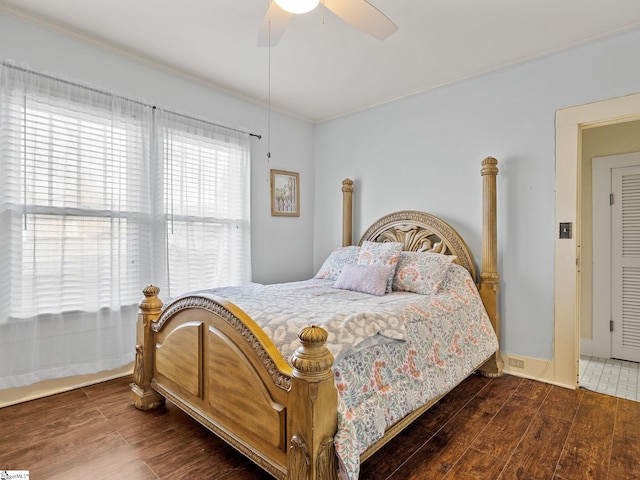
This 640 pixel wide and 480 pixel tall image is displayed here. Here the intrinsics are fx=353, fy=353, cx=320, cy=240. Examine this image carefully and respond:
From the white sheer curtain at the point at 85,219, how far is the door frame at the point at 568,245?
2.99m

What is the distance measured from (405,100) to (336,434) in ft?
10.7

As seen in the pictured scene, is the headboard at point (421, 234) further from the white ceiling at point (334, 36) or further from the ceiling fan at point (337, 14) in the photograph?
the ceiling fan at point (337, 14)

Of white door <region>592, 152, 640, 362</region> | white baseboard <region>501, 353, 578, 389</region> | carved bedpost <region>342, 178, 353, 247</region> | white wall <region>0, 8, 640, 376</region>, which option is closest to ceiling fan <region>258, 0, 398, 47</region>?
white wall <region>0, 8, 640, 376</region>

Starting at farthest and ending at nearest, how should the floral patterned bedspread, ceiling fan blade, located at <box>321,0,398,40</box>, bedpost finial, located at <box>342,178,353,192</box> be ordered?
1. bedpost finial, located at <box>342,178,353,192</box>
2. ceiling fan blade, located at <box>321,0,398,40</box>
3. the floral patterned bedspread

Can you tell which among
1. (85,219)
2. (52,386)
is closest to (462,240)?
(85,219)

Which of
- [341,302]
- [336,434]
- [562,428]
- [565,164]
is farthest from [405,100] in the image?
[336,434]

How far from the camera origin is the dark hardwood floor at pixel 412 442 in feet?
5.53

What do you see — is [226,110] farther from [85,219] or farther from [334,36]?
[85,219]

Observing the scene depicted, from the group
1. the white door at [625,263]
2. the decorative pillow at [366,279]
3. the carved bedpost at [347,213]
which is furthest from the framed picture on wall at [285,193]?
the white door at [625,263]

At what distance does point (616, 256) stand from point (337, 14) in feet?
11.1

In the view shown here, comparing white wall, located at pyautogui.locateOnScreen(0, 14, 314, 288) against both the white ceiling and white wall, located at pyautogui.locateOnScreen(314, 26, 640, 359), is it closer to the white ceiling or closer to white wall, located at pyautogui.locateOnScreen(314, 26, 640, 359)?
the white ceiling

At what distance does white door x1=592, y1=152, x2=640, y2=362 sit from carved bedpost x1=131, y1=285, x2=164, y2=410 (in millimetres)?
3950

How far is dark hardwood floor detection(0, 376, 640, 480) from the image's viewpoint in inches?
66.4

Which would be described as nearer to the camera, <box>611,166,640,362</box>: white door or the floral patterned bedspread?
the floral patterned bedspread
